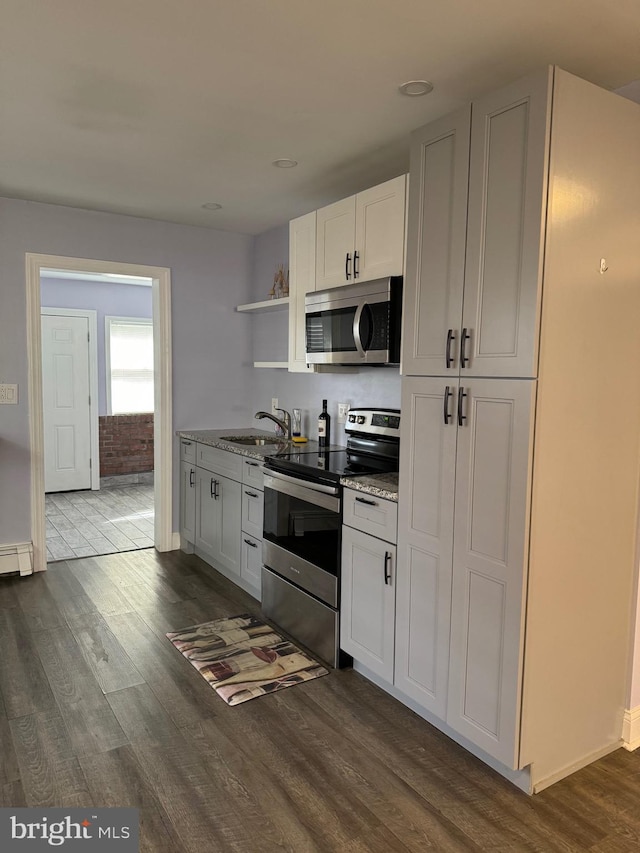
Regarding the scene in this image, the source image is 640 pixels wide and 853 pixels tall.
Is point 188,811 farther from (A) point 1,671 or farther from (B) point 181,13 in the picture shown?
(B) point 181,13

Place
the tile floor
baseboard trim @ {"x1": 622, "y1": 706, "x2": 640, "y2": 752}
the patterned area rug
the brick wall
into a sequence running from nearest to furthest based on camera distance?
1. baseboard trim @ {"x1": 622, "y1": 706, "x2": 640, "y2": 752}
2. the patterned area rug
3. the tile floor
4. the brick wall

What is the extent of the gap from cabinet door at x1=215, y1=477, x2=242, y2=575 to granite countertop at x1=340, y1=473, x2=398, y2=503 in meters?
1.22

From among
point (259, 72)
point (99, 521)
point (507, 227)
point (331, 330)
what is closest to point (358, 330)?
point (331, 330)

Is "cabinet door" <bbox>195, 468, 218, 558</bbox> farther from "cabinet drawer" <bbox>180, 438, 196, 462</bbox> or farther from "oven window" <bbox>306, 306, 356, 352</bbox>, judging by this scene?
"oven window" <bbox>306, 306, 356, 352</bbox>

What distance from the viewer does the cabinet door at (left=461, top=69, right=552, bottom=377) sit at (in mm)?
1889

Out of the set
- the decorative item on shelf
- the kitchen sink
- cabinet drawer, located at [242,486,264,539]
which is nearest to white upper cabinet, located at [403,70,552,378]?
cabinet drawer, located at [242,486,264,539]

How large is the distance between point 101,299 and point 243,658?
532cm

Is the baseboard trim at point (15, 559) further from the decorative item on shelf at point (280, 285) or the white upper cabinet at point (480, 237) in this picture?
the white upper cabinet at point (480, 237)

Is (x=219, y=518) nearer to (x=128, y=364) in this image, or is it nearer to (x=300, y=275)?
(x=300, y=275)

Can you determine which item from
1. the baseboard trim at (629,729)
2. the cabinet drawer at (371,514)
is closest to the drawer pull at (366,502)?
the cabinet drawer at (371,514)

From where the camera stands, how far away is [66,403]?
6926 mm

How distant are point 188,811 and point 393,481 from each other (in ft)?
4.74

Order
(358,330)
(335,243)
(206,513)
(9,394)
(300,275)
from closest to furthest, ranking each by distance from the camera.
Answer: (358,330)
(335,243)
(300,275)
(9,394)
(206,513)

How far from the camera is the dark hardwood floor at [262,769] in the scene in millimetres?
1895
